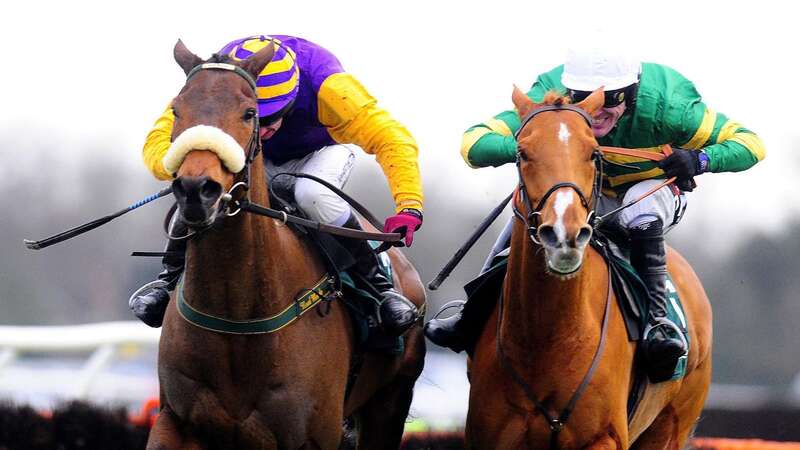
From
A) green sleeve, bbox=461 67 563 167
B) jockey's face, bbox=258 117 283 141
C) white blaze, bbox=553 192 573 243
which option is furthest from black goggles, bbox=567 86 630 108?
jockey's face, bbox=258 117 283 141

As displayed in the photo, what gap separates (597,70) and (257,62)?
5.06 feet

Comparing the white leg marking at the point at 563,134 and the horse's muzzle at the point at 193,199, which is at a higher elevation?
the horse's muzzle at the point at 193,199

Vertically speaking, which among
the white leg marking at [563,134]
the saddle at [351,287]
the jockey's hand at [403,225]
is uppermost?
the white leg marking at [563,134]

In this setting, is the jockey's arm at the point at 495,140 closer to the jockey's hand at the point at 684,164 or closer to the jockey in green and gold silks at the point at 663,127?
the jockey in green and gold silks at the point at 663,127

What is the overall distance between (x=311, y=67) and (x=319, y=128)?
0.31 meters

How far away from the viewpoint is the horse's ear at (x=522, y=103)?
5668 millimetres

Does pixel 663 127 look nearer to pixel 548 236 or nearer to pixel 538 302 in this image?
pixel 538 302

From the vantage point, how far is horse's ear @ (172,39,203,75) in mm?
5359

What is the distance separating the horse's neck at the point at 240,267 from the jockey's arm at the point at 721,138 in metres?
1.99

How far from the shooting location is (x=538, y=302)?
220 inches

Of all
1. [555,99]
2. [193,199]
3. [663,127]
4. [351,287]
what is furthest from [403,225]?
[193,199]

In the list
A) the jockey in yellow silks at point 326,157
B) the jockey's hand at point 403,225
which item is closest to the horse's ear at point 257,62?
the jockey in yellow silks at point 326,157

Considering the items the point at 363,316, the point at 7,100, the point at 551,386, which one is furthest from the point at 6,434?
the point at 7,100

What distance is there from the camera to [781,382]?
13781 mm
